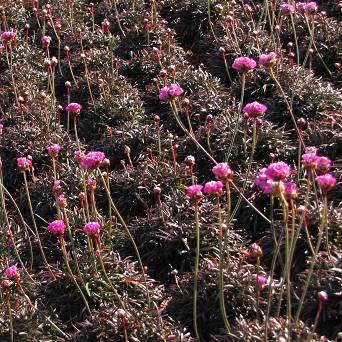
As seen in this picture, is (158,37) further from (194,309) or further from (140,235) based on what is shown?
(194,309)

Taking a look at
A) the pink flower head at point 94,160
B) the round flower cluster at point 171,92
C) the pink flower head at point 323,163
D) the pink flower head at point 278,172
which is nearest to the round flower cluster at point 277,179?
the pink flower head at point 278,172

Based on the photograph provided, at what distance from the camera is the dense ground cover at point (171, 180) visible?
140 inches

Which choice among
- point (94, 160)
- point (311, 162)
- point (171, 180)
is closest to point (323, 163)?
point (311, 162)

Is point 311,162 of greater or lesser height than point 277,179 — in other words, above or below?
above

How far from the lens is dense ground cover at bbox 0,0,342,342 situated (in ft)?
11.6

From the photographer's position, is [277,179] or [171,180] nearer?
[277,179]

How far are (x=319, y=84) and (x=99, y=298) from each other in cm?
264

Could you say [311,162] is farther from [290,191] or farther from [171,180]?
[171,180]

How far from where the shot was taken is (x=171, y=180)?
4.79m

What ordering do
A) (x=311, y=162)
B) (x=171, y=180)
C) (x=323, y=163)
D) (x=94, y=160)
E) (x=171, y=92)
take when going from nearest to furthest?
(x=311, y=162)
(x=323, y=163)
(x=94, y=160)
(x=171, y=92)
(x=171, y=180)

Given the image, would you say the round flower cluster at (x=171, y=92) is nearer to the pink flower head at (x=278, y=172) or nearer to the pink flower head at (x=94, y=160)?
the pink flower head at (x=94, y=160)

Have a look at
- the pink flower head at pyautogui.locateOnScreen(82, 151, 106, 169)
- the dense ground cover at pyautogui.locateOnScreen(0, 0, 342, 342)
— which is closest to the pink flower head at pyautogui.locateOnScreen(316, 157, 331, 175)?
the dense ground cover at pyautogui.locateOnScreen(0, 0, 342, 342)

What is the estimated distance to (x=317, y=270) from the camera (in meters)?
3.67

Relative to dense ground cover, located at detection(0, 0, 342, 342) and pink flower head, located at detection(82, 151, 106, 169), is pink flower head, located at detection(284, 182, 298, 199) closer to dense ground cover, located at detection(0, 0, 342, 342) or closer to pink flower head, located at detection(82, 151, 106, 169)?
dense ground cover, located at detection(0, 0, 342, 342)
